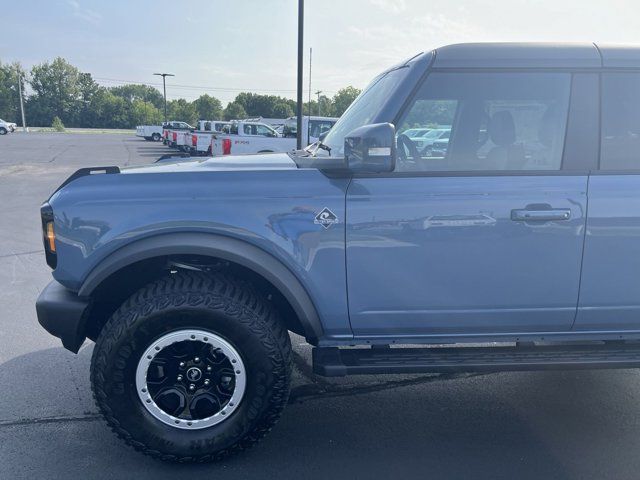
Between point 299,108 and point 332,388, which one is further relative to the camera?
point 299,108

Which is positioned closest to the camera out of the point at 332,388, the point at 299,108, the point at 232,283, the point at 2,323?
the point at 232,283

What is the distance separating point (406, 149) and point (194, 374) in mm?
1597

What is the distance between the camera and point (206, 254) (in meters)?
2.73

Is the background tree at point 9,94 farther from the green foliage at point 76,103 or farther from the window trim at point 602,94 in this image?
the window trim at point 602,94

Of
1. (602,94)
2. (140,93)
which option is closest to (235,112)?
(140,93)

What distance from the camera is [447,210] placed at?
2779mm

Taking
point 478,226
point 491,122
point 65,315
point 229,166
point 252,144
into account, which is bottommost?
point 65,315

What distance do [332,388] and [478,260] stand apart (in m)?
1.54

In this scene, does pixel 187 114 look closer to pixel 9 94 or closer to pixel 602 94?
pixel 9 94

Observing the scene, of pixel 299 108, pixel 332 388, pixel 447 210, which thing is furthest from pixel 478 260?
pixel 299 108

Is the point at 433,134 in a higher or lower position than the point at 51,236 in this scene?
higher

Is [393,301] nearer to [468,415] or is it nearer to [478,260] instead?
[478,260]

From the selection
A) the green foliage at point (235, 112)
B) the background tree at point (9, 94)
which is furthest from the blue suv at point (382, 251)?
the background tree at point (9, 94)

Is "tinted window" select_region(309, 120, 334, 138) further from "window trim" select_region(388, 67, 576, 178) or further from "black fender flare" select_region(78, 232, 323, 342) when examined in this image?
"black fender flare" select_region(78, 232, 323, 342)
